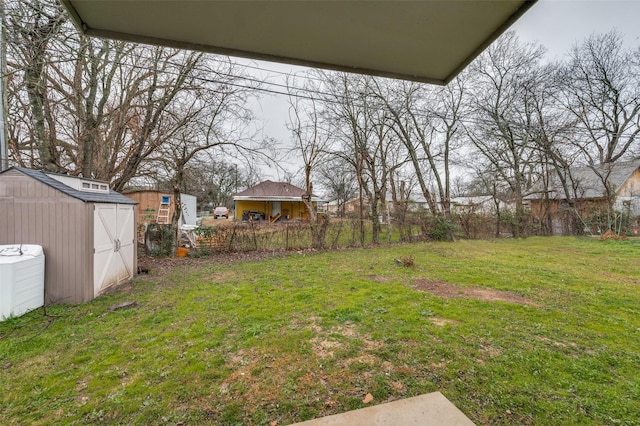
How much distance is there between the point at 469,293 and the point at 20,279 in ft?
22.5

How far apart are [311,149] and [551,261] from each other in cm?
811

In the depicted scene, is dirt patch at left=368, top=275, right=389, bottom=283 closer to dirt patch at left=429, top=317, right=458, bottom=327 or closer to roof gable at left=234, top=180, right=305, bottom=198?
dirt patch at left=429, top=317, right=458, bottom=327

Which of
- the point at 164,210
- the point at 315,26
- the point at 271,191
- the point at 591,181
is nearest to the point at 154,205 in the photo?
the point at 164,210

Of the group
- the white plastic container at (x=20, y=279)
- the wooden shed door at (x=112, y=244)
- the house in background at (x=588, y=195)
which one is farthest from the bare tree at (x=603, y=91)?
the white plastic container at (x=20, y=279)

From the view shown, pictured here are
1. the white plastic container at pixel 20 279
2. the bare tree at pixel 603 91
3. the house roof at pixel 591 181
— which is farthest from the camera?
the house roof at pixel 591 181

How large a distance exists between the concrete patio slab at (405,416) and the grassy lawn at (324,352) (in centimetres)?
57

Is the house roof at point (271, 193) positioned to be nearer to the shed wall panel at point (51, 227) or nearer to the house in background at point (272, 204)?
the house in background at point (272, 204)

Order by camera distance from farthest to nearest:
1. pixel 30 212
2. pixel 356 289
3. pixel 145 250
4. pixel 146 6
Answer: pixel 145 250
pixel 356 289
pixel 30 212
pixel 146 6

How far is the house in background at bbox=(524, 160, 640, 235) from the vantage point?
13.3 metres

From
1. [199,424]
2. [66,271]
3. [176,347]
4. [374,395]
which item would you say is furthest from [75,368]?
[374,395]

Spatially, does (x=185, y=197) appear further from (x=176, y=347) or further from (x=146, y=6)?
(x=146, y=6)

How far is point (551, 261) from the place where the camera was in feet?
23.5

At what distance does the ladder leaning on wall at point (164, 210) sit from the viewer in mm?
13359

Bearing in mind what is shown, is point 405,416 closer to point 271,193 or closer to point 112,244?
point 112,244
